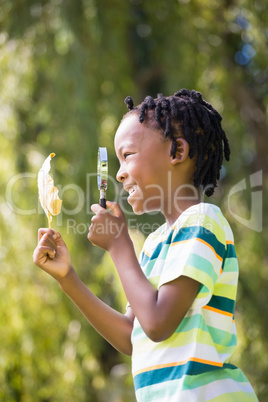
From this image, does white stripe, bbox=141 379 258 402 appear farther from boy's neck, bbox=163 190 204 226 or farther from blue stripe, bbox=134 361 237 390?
boy's neck, bbox=163 190 204 226

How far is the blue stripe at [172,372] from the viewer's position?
96 cm

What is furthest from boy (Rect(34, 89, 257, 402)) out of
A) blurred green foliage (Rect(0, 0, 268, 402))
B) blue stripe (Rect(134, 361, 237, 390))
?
blurred green foliage (Rect(0, 0, 268, 402))

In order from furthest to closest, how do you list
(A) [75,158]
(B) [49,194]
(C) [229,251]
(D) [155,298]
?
(A) [75,158] → (B) [49,194] → (C) [229,251] → (D) [155,298]

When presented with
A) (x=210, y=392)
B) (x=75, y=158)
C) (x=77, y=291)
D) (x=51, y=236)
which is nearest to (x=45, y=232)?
(x=51, y=236)

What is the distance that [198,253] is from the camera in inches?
38.7

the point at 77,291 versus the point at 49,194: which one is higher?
the point at 49,194

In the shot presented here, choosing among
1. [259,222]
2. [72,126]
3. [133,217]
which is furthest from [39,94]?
[259,222]

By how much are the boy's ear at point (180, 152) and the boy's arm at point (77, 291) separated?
10.2 inches

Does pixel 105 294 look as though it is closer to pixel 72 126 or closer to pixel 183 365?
pixel 72 126

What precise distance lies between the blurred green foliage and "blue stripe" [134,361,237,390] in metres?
1.76

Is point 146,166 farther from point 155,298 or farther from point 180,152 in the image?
point 155,298

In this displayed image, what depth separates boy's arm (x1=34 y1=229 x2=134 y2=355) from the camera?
111cm

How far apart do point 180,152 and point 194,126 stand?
2.2 inches

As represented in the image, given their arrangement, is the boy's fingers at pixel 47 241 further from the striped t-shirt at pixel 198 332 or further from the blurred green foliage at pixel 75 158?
the blurred green foliage at pixel 75 158
